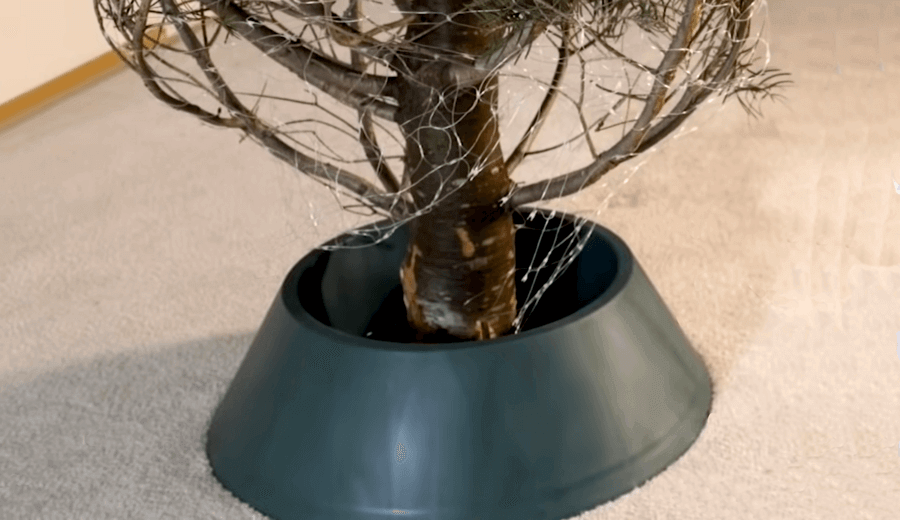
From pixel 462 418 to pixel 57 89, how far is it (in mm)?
1238

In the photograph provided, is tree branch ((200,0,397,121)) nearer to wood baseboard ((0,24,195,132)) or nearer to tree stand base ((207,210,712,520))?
tree stand base ((207,210,712,520))

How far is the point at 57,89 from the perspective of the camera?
1.57 metres

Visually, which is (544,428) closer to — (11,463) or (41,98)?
(11,463)

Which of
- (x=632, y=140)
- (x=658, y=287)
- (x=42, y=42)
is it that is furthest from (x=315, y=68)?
(x=42, y=42)

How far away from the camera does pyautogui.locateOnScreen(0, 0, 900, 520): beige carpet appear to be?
2.00 feet

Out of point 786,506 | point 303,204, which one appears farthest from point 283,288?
point 303,204

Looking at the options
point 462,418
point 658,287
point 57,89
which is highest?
point 462,418

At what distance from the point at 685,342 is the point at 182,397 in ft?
1.14

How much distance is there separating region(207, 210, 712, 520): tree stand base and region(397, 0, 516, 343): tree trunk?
0.06 meters

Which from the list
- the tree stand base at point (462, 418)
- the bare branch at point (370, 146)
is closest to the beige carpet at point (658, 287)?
the tree stand base at point (462, 418)

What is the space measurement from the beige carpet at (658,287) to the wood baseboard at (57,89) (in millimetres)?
193

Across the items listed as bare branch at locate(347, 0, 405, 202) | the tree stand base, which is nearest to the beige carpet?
the tree stand base

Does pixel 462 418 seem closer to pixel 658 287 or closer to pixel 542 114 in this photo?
pixel 542 114

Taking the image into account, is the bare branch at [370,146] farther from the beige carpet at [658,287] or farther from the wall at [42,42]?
the wall at [42,42]
